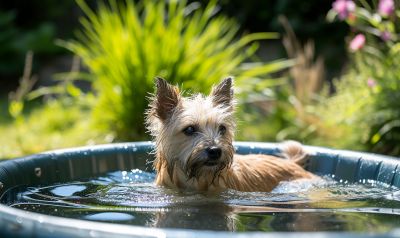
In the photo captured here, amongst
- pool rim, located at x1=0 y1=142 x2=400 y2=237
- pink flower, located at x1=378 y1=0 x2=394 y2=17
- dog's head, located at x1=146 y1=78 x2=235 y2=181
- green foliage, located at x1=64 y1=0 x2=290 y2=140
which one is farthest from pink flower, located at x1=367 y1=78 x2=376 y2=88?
pool rim, located at x1=0 y1=142 x2=400 y2=237

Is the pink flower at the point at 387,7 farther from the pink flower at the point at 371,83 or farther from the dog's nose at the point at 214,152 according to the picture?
the dog's nose at the point at 214,152

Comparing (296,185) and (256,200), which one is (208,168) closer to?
(256,200)

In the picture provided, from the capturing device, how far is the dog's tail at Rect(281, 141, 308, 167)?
6.17m

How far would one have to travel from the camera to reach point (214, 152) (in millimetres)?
4754

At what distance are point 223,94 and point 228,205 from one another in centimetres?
101

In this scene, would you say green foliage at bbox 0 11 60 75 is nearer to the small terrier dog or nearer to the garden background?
the garden background

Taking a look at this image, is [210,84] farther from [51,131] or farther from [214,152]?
[214,152]

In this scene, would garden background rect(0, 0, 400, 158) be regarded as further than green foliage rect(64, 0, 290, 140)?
No

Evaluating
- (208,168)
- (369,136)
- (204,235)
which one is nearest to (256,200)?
(208,168)

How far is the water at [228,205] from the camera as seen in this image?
407 centimetres

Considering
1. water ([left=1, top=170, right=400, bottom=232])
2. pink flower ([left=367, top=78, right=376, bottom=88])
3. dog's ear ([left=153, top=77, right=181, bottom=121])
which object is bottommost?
water ([left=1, top=170, right=400, bottom=232])

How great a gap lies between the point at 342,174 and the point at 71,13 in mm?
11320

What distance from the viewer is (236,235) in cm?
288

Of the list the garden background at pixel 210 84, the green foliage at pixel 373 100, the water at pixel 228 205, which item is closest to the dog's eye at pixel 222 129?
the water at pixel 228 205
